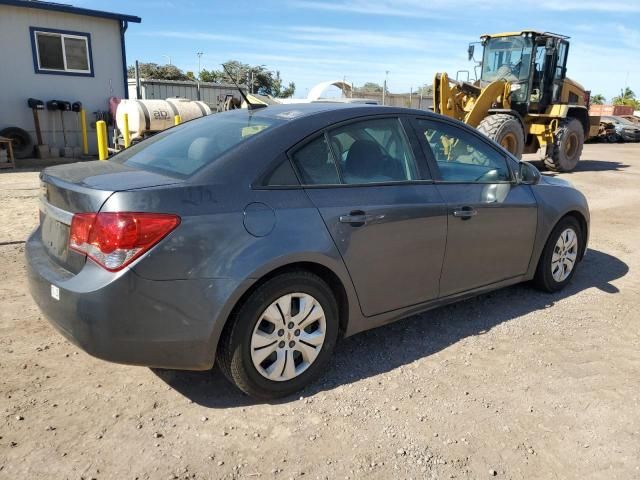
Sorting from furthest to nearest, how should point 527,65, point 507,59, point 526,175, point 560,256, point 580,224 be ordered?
point 507,59 → point 527,65 → point 580,224 → point 560,256 → point 526,175

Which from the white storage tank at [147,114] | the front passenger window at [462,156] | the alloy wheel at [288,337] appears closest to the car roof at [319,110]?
the front passenger window at [462,156]

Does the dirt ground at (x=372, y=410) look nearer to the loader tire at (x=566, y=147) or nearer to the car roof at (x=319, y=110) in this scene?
the car roof at (x=319, y=110)

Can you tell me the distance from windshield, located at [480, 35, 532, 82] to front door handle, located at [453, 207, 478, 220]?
10.8m

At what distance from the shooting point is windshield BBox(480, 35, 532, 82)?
42.2 ft

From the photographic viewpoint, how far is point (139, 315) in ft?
8.18

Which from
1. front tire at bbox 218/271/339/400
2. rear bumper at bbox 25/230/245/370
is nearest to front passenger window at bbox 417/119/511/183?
front tire at bbox 218/271/339/400

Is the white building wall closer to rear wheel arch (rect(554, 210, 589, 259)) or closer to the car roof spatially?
the car roof

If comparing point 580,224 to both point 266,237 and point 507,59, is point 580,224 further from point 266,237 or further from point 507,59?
point 507,59

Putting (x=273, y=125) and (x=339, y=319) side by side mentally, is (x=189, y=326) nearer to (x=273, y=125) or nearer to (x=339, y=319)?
(x=339, y=319)

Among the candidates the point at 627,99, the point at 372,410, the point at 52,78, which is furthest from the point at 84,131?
the point at 627,99

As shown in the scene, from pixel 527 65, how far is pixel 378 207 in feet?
37.8

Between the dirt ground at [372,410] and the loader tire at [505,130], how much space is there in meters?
8.04

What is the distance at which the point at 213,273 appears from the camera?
8.45 feet

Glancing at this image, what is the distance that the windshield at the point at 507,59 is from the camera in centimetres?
1285
